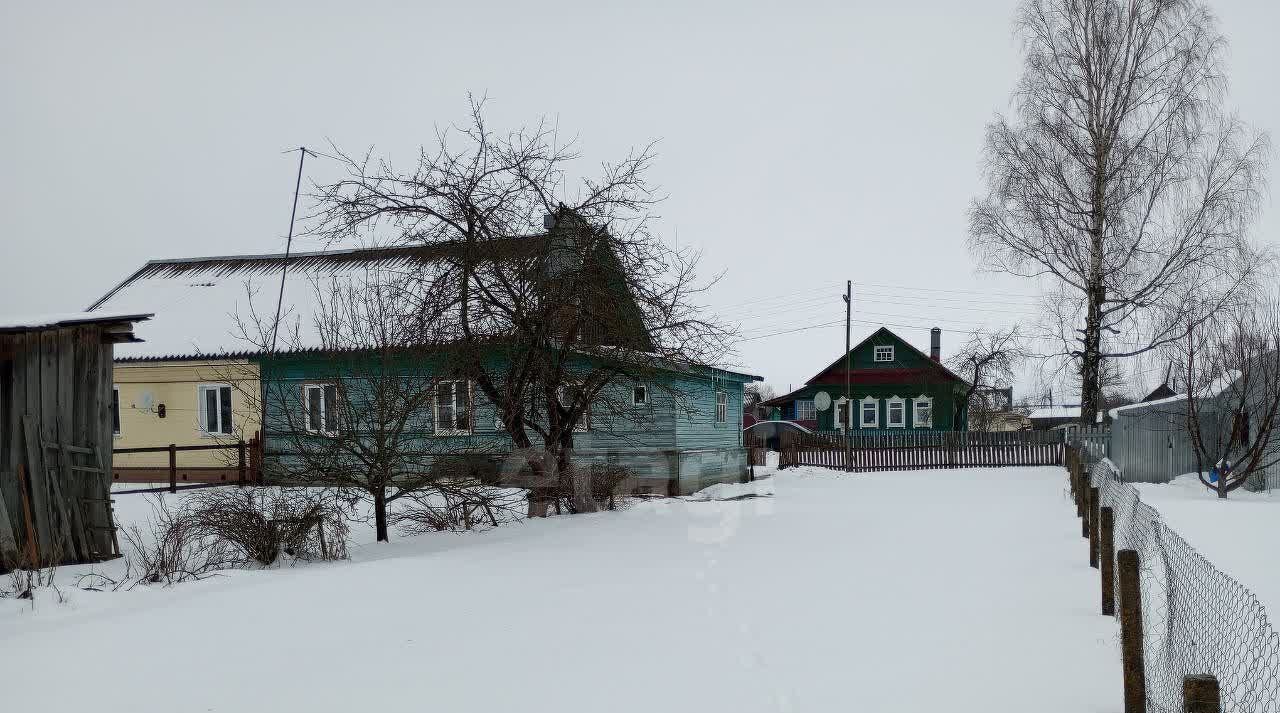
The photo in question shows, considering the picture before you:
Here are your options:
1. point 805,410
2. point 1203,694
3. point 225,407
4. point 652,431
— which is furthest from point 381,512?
point 805,410

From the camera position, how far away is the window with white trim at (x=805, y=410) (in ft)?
190

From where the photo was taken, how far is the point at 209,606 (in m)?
7.93

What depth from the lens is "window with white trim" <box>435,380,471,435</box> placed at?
12969mm

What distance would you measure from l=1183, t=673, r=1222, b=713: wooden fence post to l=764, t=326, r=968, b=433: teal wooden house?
4545 centimetres

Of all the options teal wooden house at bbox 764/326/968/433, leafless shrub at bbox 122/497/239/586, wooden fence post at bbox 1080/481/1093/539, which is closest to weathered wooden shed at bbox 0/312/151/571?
leafless shrub at bbox 122/497/239/586

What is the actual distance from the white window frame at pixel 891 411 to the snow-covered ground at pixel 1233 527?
26.8m

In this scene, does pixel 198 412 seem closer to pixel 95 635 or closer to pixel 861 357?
pixel 95 635

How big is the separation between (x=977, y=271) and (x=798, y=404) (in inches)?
1254

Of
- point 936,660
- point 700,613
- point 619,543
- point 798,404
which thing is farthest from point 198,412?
point 798,404

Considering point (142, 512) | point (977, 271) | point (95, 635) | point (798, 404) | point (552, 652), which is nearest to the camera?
point (552, 652)

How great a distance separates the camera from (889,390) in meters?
49.2

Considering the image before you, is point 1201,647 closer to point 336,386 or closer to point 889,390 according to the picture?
point 336,386

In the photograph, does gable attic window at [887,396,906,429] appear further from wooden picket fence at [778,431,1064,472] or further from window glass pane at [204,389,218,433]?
window glass pane at [204,389,218,433]

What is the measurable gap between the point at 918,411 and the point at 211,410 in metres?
36.2
